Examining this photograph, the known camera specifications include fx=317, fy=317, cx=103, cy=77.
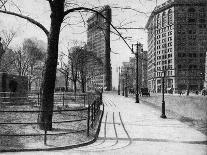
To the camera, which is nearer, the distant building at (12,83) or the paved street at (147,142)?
the paved street at (147,142)

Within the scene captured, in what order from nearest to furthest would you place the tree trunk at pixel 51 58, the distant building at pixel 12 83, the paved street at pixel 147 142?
1. the paved street at pixel 147 142
2. the tree trunk at pixel 51 58
3. the distant building at pixel 12 83

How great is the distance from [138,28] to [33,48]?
55.3 m

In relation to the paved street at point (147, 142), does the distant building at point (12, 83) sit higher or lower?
higher

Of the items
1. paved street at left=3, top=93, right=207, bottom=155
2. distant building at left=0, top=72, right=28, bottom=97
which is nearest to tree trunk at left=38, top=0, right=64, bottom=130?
paved street at left=3, top=93, right=207, bottom=155

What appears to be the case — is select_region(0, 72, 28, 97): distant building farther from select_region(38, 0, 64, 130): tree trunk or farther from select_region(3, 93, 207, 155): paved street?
select_region(3, 93, 207, 155): paved street

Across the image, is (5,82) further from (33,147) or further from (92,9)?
(33,147)

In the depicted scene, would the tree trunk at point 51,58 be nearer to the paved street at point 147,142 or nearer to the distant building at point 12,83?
the paved street at point 147,142

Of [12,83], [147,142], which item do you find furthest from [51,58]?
[12,83]

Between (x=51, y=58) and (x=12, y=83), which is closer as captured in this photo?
(x=51, y=58)

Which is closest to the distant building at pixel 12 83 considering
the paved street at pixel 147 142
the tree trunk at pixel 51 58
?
the tree trunk at pixel 51 58

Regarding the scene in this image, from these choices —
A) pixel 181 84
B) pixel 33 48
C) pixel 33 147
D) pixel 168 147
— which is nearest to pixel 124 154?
pixel 168 147

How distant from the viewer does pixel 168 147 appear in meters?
9.20

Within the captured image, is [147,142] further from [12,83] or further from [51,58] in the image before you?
[12,83]

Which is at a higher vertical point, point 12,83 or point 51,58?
point 51,58
